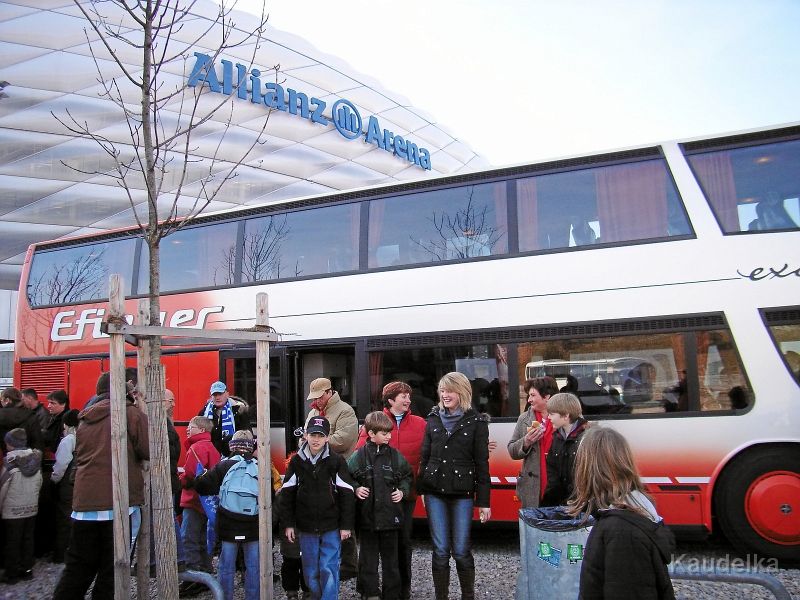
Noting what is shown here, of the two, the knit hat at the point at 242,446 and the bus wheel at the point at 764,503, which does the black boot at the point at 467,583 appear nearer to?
the knit hat at the point at 242,446

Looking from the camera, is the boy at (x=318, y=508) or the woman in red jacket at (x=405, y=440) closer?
the boy at (x=318, y=508)

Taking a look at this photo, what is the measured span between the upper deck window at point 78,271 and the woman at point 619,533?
8.59 metres

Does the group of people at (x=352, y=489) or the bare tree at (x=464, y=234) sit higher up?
the bare tree at (x=464, y=234)

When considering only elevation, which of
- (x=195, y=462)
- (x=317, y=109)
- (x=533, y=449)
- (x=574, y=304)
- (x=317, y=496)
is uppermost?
(x=317, y=109)

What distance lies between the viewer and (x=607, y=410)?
684 cm

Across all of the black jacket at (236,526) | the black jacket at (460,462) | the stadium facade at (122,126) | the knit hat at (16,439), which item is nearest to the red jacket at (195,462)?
the black jacket at (236,526)

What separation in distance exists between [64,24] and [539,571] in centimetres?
2796

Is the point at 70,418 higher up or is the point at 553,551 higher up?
the point at 70,418

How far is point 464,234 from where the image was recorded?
7.81m

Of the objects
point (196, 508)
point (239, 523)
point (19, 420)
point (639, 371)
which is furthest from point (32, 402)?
point (639, 371)

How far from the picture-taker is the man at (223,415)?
7371 mm

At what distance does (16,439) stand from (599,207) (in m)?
6.35

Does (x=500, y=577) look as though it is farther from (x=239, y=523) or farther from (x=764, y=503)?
(x=764, y=503)

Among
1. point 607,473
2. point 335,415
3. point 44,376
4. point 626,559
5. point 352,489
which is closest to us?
point 626,559
